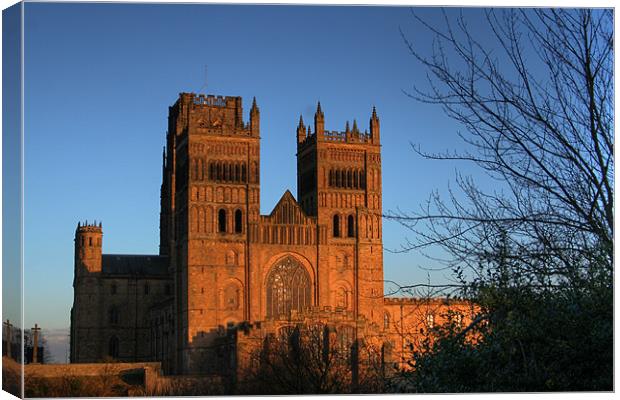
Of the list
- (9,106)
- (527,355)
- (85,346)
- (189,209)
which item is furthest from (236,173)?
(527,355)

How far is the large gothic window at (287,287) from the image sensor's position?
6831 centimetres

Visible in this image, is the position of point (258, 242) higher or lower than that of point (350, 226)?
lower

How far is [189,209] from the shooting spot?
222 feet

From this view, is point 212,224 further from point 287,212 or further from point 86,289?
point 86,289

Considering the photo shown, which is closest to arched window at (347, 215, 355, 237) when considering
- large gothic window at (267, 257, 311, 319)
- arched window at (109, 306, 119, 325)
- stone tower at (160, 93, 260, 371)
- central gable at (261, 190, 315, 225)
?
central gable at (261, 190, 315, 225)

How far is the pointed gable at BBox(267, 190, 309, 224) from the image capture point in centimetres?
6919

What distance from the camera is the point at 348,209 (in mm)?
71312

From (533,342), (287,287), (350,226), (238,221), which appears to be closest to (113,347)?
(238,221)

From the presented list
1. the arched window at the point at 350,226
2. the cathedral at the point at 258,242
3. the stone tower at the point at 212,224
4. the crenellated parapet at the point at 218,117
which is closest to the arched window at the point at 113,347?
the cathedral at the point at 258,242

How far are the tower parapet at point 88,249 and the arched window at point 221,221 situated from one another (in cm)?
1559

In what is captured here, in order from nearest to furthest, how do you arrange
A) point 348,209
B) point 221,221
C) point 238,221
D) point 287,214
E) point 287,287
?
point 221,221 < point 238,221 < point 287,287 < point 287,214 < point 348,209

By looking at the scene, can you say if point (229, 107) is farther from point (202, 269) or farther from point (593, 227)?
point (593, 227)

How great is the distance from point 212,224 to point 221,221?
96 cm

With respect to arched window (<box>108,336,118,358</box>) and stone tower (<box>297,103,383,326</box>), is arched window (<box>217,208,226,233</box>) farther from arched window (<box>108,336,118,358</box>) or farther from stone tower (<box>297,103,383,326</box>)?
arched window (<box>108,336,118,358</box>)
